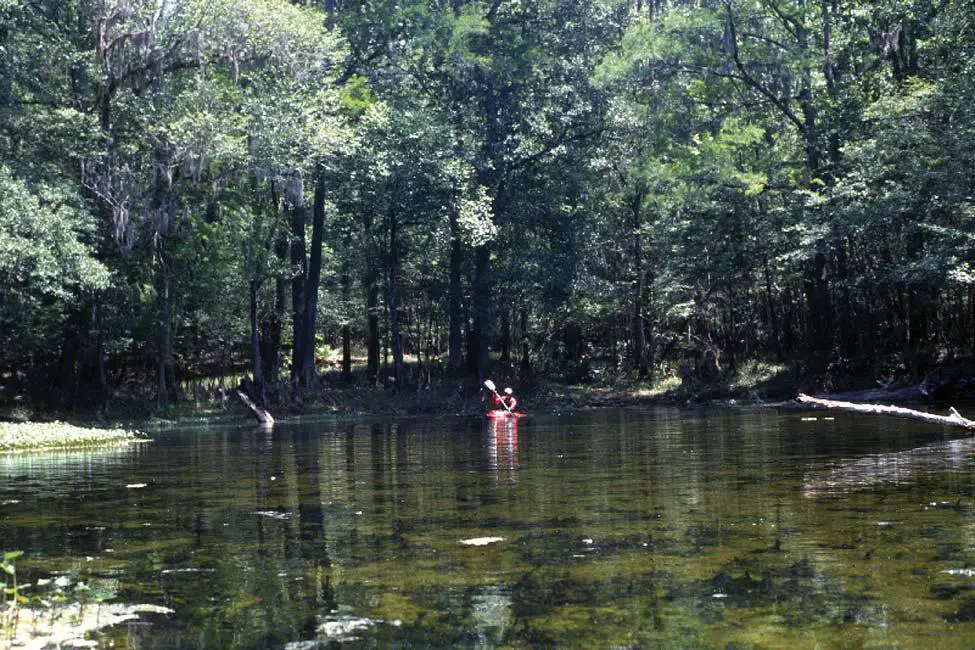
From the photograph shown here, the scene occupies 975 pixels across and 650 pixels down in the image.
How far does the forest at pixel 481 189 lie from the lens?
36.1m

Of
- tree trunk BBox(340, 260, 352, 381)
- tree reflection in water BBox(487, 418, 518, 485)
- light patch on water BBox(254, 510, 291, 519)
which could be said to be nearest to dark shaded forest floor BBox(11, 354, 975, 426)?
tree trunk BBox(340, 260, 352, 381)

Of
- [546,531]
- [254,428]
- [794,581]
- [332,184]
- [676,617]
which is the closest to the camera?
[676,617]

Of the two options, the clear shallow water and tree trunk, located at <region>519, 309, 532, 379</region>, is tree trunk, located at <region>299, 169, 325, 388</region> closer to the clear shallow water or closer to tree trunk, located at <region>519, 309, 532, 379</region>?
tree trunk, located at <region>519, 309, 532, 379</region>

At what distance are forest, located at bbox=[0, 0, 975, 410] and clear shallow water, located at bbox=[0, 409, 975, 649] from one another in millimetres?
18007

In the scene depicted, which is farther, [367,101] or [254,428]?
[367,101]

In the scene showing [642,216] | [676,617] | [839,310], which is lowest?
[676,617]

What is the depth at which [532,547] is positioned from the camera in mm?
9305

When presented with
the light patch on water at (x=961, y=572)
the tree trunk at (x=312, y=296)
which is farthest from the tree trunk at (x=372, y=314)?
the light patch on water at (x=961, y=572)

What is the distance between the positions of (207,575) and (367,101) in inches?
1535

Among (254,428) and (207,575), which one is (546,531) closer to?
(207,575)

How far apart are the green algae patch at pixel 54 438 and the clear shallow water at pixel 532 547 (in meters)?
7.05

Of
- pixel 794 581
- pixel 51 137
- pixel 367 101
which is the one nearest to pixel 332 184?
pixel 367 101

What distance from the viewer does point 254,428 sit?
34938 millimetres

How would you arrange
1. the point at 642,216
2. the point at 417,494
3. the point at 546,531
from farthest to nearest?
1. the point at 642,216
2. the point at 417,494
3. the point at 546,531
